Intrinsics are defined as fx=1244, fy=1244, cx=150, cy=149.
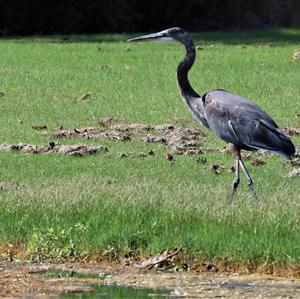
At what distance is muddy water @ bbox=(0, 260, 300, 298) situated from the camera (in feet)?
32.2

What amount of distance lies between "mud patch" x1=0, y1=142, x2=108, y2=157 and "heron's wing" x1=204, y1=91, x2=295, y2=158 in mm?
3194

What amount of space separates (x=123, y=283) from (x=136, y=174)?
16.5 ft

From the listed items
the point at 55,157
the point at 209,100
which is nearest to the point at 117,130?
the point at 55,157

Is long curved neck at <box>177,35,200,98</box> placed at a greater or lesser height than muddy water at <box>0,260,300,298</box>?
greater

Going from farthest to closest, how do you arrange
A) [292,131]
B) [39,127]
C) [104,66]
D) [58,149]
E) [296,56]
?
1. [296,56]
2. [104,66]
3. [39,127]
4. [292,131]
5. [58,149]

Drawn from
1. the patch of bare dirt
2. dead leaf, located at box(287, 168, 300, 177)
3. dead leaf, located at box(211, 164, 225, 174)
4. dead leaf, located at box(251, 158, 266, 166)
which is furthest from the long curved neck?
the patch of bare dirt

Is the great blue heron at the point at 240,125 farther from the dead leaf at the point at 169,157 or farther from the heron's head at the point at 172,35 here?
the dead leaf at the point at 169,157

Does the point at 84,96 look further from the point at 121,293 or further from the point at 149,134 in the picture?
the point at 121,293

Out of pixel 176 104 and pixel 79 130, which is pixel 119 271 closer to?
pixel 79 130

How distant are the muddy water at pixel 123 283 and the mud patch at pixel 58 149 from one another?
220 inches

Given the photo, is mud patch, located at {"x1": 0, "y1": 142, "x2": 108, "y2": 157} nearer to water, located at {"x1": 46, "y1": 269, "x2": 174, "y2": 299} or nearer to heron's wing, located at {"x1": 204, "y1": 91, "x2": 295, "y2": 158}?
heron's wing, located at {"x1": 204, "y1": 91, "x2": 295, "y2": 158}

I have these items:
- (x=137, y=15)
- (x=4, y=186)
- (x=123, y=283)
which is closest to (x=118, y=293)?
(x=123, y=283)

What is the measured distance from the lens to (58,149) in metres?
16.9

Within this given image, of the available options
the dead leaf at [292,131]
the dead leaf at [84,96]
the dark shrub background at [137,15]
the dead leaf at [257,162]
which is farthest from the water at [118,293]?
the dark shrub background at [137,15]
